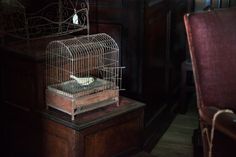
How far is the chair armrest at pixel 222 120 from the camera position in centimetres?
168

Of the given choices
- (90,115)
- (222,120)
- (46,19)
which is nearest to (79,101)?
(90,115)

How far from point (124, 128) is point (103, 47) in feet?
1.49

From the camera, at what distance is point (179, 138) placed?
3.15 m

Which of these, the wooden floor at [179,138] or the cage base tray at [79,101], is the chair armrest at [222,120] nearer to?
the cage base tray at [79,101]

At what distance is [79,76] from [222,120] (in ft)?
2.99

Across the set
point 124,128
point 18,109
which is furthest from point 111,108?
point 18,109

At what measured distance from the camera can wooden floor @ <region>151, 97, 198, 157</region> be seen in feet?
9.64

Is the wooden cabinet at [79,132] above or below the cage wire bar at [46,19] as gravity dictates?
below

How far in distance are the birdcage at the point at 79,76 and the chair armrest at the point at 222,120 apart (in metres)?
0.58

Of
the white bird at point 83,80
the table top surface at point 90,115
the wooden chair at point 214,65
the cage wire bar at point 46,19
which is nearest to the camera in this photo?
the wooden chair at point 214,65

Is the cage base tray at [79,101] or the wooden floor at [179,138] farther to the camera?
the wooden floor at [179,138]

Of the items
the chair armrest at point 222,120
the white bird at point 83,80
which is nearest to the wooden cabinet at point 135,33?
the white bird at point 83,80

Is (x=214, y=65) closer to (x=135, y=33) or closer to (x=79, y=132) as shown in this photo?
(x=79, y=132)

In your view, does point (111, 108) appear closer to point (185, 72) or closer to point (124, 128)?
point (124, 128)
